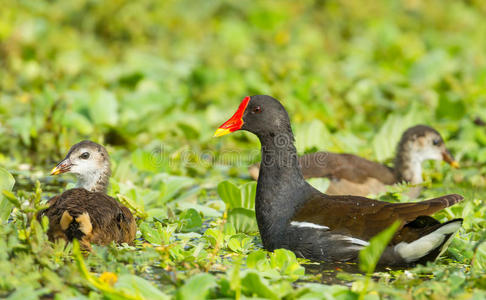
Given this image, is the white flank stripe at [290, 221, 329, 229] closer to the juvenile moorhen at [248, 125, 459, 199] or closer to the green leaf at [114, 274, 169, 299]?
the green leaf at [114, 274, 169, 299]

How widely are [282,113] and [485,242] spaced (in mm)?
1477

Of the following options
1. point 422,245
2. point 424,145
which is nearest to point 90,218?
point 422,245

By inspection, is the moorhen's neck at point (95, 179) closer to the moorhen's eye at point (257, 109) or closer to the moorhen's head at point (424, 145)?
the moorhen's eye at point (257, 109)

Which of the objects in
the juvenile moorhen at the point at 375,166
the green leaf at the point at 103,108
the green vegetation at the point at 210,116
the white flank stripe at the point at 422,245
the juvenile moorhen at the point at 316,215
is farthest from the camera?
the green leaf at the point at 103,108

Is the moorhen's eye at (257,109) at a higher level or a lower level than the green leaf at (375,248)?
higher

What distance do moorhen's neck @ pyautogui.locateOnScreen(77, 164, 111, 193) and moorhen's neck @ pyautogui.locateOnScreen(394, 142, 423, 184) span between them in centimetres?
266

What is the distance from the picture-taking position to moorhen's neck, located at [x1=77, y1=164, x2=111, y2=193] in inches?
196

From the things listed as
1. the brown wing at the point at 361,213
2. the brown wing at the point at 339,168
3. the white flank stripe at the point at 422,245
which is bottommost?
the white flank stripe at the point at 422,245

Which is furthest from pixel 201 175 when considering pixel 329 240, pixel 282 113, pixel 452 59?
pixel 452 59

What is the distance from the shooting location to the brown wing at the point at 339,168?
19.1ft

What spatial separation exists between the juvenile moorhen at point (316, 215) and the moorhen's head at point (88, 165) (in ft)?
3.11

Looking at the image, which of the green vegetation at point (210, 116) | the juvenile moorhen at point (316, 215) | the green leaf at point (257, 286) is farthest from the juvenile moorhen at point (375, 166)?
the green leaf at point (257, 286)

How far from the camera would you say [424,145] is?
21.1 ft

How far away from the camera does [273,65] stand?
876 cm
